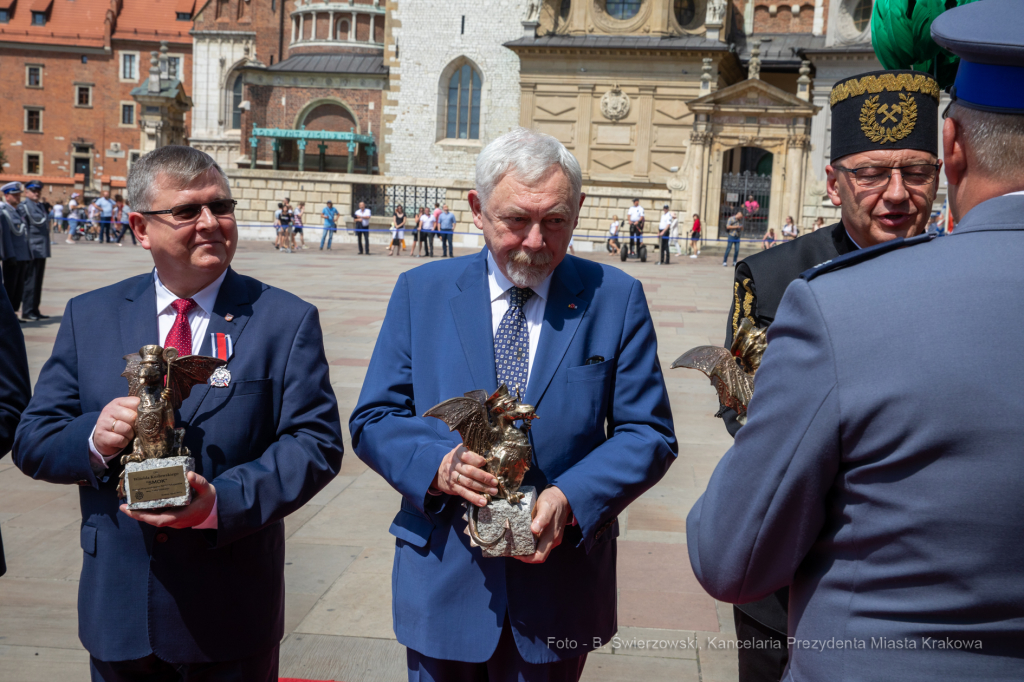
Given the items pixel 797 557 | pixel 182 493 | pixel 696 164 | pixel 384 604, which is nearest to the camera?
pixel 797 557

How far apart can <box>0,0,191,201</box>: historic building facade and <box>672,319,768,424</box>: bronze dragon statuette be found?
213 feet

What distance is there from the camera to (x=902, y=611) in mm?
1378

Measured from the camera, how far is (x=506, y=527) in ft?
7.16

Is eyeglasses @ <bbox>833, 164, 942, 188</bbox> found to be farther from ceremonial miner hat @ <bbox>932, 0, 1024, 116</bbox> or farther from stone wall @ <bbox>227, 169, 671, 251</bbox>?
stone wall @ <bbox>227, 169, 671, 251</bbox>

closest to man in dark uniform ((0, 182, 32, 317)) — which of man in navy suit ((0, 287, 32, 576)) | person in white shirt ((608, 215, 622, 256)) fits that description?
man in navy suit ((0, 287, 32, 576))

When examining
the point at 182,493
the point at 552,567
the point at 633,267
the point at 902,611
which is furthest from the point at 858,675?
the point at 633,267

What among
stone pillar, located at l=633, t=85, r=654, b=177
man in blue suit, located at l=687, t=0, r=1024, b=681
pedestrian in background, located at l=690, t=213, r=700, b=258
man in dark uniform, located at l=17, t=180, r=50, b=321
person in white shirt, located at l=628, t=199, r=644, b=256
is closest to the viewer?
man in blue suit, located at l=687, t=0, r=1024, b=681

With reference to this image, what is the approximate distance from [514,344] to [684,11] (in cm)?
3997

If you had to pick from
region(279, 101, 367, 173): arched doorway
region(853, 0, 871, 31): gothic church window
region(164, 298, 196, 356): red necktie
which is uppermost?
region(853, 0, 871, 31): gothic church window

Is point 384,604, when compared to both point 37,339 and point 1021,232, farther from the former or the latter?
point 37,339

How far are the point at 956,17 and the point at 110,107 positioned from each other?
68.3 m

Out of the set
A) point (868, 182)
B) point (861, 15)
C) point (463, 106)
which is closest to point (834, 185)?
point (868, 182)

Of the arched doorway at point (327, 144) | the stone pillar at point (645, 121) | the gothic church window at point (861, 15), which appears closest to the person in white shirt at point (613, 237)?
the stone pillar at point (645, 121)

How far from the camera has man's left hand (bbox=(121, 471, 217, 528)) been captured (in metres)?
2.18
